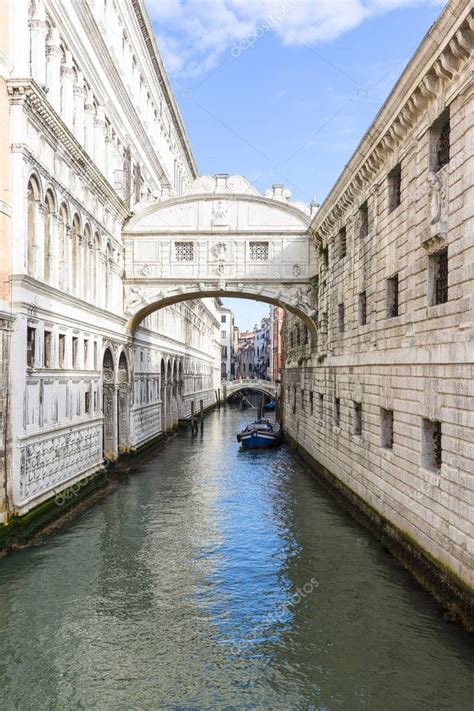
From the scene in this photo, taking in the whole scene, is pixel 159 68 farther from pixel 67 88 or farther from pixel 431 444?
pixel 431 444

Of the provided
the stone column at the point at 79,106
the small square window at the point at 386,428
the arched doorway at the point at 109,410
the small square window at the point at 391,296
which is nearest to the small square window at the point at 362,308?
the small square window at the point at 391,296

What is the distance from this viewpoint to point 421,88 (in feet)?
31.2

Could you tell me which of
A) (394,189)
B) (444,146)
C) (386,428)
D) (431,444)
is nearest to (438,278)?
(444,146)

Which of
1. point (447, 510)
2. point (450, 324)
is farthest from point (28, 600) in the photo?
point (450, 324)

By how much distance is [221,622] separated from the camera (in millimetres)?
8383

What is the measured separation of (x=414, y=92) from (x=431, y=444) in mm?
5358

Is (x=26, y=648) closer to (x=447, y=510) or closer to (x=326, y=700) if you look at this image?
(x=326, y=700)

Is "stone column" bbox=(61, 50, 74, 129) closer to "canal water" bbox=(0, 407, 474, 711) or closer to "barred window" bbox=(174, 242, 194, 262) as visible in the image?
"barred window" bbox=(174, 242, 194, 262)

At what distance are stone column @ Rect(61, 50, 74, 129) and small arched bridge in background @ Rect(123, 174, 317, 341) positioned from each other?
599 centimetres

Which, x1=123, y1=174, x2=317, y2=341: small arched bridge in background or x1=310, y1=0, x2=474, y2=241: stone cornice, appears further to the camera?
x1=123, y1=174, x2=317, y2=341: small arched bridge in background

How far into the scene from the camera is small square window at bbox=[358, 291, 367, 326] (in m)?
14.4

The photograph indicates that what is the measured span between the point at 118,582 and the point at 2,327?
4468 millimetres

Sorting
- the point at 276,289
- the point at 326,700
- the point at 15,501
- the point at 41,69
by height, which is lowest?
the point at 326,700

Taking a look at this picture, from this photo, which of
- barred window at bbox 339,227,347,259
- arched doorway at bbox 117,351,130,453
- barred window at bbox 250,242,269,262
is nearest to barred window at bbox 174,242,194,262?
barred window at bbox 250,242,269,262
